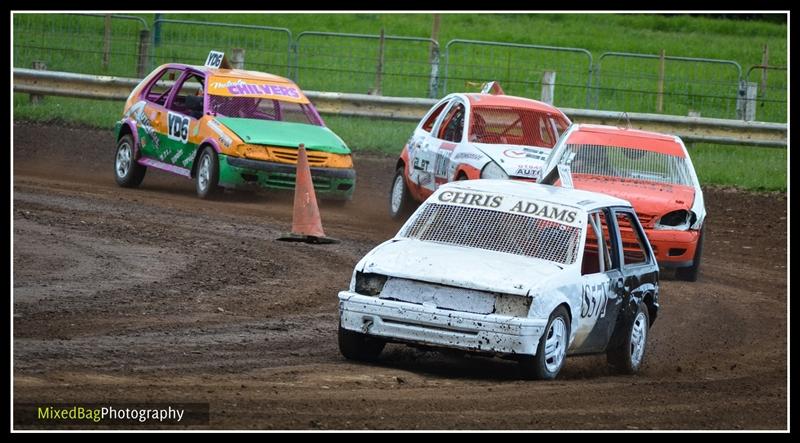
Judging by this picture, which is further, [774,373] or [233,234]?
[233,234]

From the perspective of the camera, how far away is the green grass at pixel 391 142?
22.7 metres

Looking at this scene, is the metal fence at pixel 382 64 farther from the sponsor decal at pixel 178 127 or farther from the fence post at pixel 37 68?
the sponsor decal at pixel 178 127

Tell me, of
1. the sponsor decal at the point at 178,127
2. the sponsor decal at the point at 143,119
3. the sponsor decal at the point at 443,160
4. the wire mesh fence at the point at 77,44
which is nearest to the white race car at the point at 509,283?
the sponsor decal at the point at 443,160

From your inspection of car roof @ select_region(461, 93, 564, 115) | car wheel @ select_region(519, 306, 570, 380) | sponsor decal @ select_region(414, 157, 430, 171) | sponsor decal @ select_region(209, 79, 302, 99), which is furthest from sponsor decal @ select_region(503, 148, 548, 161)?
car wheel @ select_region(519, 306, 570, 380)

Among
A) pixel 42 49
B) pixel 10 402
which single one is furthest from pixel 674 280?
pixel 42 49

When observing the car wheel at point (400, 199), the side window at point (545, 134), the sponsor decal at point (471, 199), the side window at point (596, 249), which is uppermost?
the side window at point (545, 134)

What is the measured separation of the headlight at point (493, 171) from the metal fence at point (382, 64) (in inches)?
328

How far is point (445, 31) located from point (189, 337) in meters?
24.5

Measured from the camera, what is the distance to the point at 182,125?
1809 centimetres

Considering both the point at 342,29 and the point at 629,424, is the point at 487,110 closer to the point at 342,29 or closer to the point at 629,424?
the point at 629,424

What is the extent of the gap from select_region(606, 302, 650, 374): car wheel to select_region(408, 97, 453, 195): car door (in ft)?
21.5

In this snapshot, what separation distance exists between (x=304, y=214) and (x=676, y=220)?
366 cm

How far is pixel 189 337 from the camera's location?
10047 millimetres

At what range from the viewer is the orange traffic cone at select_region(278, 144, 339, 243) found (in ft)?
48.9
